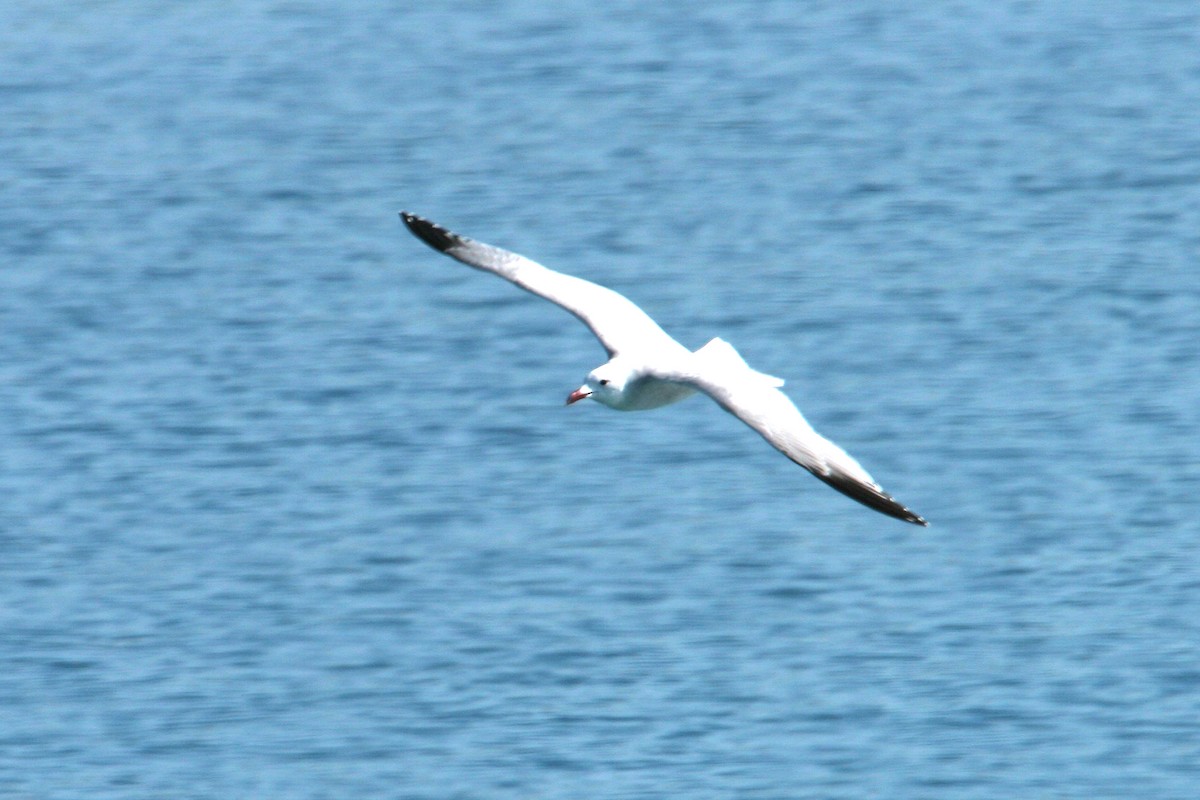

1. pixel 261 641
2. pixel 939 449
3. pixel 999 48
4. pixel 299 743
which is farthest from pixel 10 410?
pixel 999 48

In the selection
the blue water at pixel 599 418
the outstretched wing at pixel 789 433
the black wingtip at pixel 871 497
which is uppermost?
the outstretched wing at pixel 789 433

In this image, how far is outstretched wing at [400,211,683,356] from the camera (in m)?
13.1

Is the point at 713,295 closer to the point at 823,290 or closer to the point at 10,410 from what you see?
the point at 823,290

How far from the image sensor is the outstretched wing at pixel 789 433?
10406mm

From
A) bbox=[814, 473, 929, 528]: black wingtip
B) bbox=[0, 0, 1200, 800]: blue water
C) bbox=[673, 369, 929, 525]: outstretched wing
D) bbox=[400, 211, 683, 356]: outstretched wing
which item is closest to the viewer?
bbox=[814, 473, 929, 528]: black wingtip

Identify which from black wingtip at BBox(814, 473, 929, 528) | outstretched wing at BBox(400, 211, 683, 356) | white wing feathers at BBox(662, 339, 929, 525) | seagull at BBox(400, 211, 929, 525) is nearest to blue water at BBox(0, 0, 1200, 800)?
seagull at BBox(400, 211, 929, 525)

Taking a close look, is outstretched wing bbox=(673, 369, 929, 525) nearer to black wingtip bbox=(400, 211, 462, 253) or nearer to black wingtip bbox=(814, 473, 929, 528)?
black wingtip bbox=(814, 473, 929, 528)

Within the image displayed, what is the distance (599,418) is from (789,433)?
7.81 meters

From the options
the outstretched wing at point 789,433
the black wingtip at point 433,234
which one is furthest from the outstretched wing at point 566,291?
the outstretched wing at point 789,433

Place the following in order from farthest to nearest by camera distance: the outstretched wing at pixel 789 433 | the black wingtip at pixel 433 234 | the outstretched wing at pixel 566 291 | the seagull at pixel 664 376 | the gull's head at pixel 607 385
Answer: the black wingtip at pixel 433 234 < the outstretched wing at pixel 566 291 < the gull's head at pixel 607 385 < the seagull at pixel 664 376 < the outstretched wing at pixel 789 433

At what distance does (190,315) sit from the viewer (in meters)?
21.4

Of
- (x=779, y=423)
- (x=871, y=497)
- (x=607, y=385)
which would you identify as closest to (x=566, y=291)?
(x=607, y=385)

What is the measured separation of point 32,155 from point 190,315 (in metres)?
6.15

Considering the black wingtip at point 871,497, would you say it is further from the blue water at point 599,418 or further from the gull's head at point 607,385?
the blue water at point 599,418
